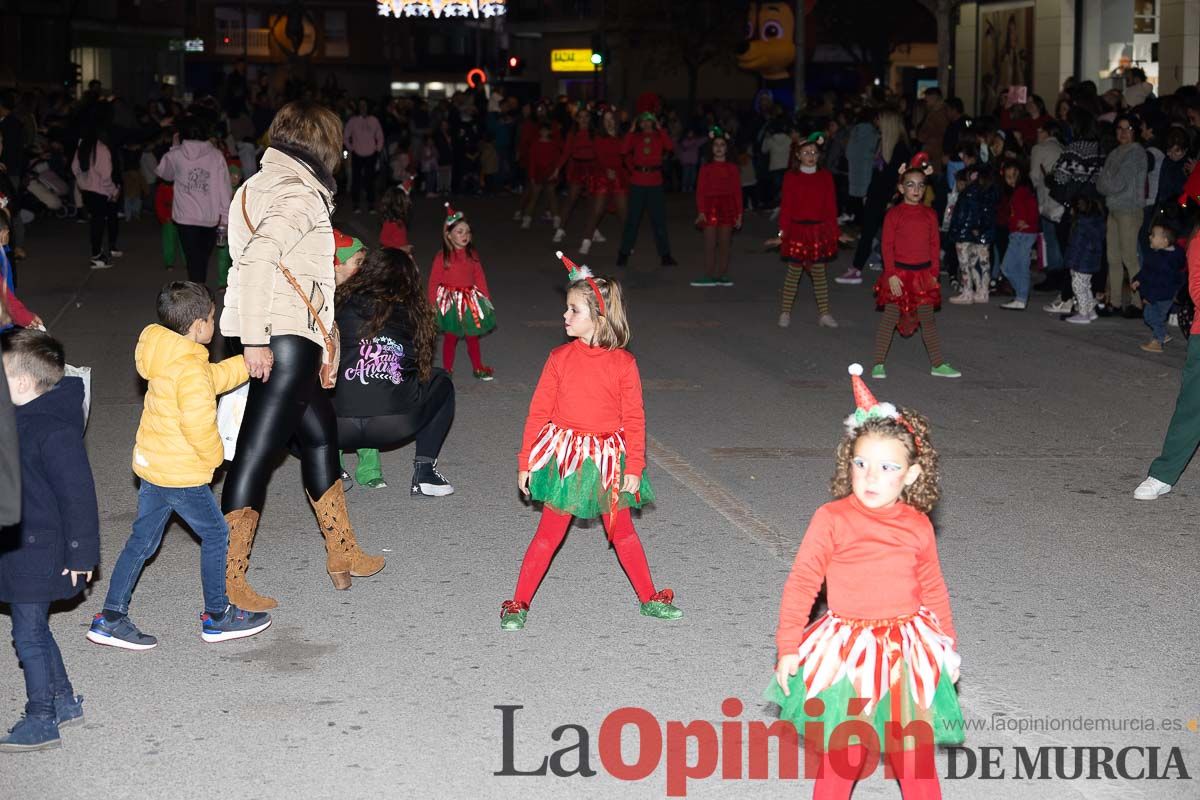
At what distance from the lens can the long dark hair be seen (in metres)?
7.91

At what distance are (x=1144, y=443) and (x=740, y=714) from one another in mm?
5429

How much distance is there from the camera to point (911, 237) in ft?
38.0

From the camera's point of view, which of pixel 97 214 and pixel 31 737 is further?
pixel 97 214

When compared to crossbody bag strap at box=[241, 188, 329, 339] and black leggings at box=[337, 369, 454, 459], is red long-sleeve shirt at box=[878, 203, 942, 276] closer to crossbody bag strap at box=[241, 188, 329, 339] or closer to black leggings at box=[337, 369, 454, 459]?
black leggings at box=[337, 369, 454, 459]

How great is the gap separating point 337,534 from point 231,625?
2.42 ft

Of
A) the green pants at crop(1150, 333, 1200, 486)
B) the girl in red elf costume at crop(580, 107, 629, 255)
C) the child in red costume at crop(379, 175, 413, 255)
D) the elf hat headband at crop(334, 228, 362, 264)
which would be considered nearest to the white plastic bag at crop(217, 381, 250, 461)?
the elf hat headband at crop(334, 228, 362, 264)

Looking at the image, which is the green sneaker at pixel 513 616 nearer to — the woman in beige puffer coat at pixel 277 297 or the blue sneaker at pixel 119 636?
the woman in beige puffer coat at pixel 277 297

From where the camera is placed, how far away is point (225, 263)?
56.1 feet

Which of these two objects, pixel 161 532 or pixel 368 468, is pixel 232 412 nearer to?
pixel 161 532

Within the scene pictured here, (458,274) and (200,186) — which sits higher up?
(200,186)

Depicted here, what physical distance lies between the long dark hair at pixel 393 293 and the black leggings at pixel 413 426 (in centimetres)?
24

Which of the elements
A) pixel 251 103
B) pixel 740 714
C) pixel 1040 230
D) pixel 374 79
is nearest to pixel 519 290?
pixel 1040 230

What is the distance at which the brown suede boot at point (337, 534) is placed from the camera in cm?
653

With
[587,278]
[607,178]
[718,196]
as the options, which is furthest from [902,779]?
[607,178]
